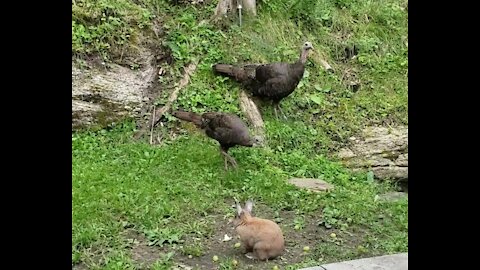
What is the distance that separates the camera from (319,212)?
5.32 meters

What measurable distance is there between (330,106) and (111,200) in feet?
12.0

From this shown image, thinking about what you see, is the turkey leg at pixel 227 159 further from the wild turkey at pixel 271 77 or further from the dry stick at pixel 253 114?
the wild turkey at pixel 271 77

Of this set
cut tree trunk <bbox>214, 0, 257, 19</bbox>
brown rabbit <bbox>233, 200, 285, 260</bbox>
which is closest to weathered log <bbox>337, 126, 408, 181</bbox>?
cut tree trunk <bbox>214, 0, 257, 19</bbox>

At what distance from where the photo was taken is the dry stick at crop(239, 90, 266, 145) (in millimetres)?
7012

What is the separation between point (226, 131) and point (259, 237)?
5.62 feet

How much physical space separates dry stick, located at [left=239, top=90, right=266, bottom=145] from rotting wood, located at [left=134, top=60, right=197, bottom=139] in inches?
26.0

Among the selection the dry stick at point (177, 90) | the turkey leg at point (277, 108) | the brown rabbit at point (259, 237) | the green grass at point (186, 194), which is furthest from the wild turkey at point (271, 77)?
the brown rabbit at point (259, 237)

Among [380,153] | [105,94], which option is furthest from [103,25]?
[380,153]

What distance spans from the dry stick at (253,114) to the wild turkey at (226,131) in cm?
97

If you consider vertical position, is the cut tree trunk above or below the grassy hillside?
above

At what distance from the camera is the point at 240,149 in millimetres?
6492

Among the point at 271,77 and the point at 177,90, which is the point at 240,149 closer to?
the point at 271,77

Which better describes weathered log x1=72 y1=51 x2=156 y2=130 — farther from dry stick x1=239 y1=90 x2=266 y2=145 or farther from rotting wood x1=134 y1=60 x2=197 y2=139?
dry stick x1=239 y1=90 x2=266 y2=145

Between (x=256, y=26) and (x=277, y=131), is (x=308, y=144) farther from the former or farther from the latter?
(x=256, y=26)
